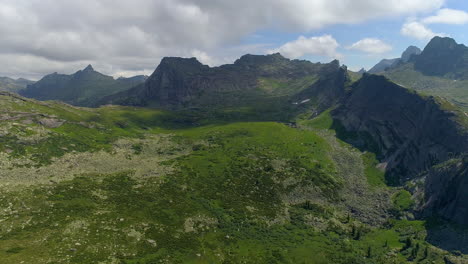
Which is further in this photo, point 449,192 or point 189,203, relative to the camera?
point 449,192

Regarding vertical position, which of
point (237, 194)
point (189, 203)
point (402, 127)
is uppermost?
point (402, 127)

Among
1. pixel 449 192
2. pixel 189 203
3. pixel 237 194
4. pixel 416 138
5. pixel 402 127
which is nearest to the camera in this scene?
pixel 189 203

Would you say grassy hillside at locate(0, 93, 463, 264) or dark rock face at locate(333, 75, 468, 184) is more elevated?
dark rock face at locate(333, 75, 468, 184)

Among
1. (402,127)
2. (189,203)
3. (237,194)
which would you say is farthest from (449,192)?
(189,203)

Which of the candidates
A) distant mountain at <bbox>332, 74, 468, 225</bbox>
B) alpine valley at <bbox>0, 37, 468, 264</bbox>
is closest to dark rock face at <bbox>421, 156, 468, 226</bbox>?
distant mountain at <bbox>332, 74, 468, 225</bbox>

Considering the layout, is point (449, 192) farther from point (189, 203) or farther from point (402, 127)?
point (189, 203)

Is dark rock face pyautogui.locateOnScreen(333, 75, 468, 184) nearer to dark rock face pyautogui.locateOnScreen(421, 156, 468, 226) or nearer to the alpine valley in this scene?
the alpine valley
